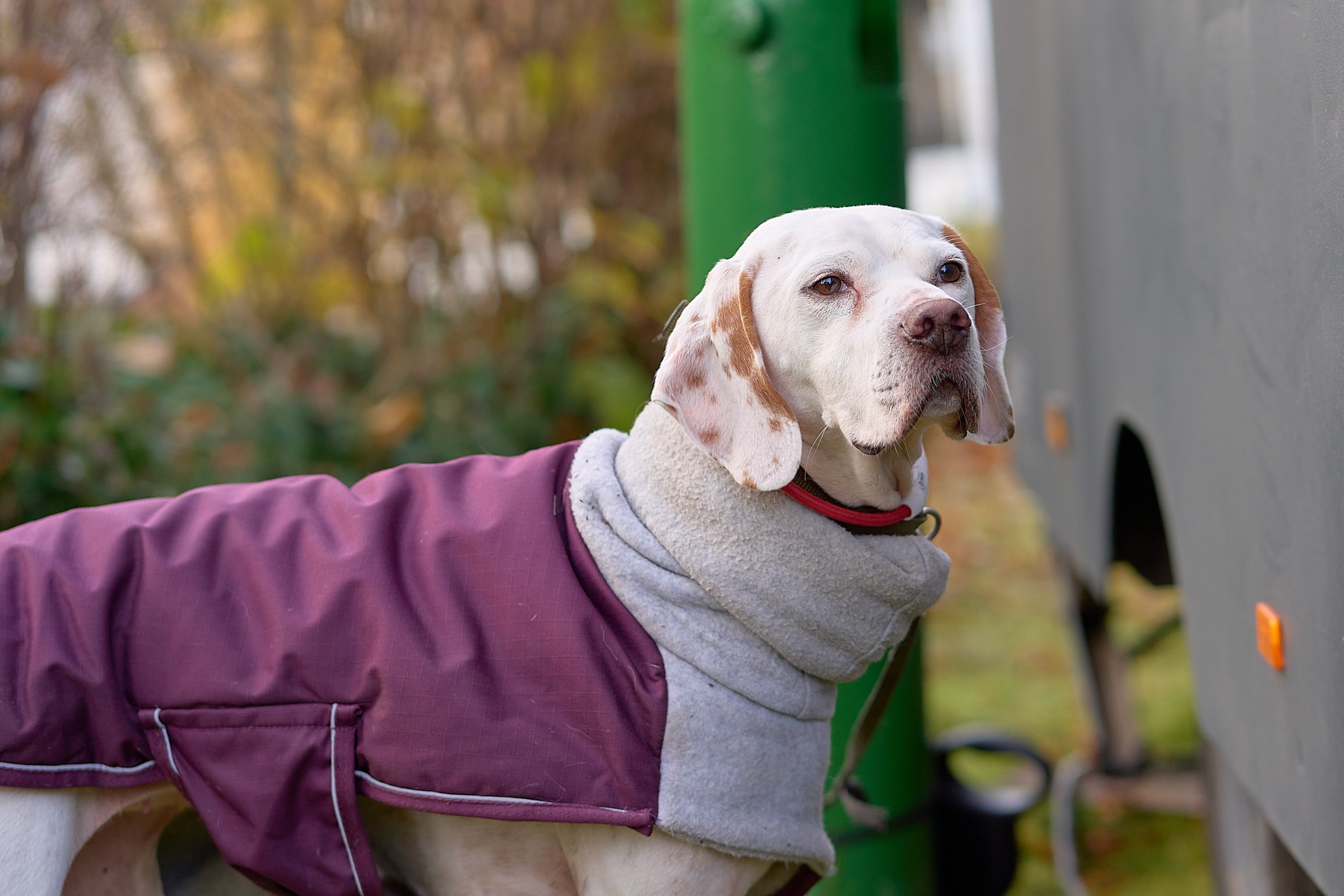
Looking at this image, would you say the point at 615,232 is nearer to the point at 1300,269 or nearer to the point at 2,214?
the point at 2,214

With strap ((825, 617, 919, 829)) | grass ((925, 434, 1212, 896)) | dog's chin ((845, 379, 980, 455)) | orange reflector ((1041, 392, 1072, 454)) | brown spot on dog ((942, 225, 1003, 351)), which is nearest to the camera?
dog's chin ((845, 379, 980, 455))

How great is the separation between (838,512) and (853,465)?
0.08 metres

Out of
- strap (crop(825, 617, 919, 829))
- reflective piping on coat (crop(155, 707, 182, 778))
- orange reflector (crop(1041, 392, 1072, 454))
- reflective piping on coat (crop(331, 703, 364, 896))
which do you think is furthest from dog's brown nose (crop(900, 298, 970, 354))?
orange reflector (crop(1041, 392, 1072, 454))

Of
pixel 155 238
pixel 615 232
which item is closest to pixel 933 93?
pixel 615 232

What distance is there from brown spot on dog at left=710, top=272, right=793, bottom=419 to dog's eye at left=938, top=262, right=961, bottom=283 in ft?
0.95

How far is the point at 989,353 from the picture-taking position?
1.92 metres

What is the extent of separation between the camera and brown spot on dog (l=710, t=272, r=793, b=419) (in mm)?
1780

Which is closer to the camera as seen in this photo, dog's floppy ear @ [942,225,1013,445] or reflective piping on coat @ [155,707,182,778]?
reflective piping on coat @ [155,707,182,778]

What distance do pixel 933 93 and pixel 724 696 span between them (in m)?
18.3

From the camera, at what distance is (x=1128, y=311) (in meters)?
2.66

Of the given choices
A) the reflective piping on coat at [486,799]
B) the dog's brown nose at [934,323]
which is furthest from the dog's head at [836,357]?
the reflective piping on coat at [486,799]

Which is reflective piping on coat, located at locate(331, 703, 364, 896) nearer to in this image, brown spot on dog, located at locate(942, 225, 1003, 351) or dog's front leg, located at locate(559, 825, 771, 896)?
dog's front leg, located at locate(559, 825, 771, 896)

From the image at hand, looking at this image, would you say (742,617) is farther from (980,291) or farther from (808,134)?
(808,134)

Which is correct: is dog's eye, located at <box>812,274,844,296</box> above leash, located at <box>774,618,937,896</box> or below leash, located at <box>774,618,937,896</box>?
above
